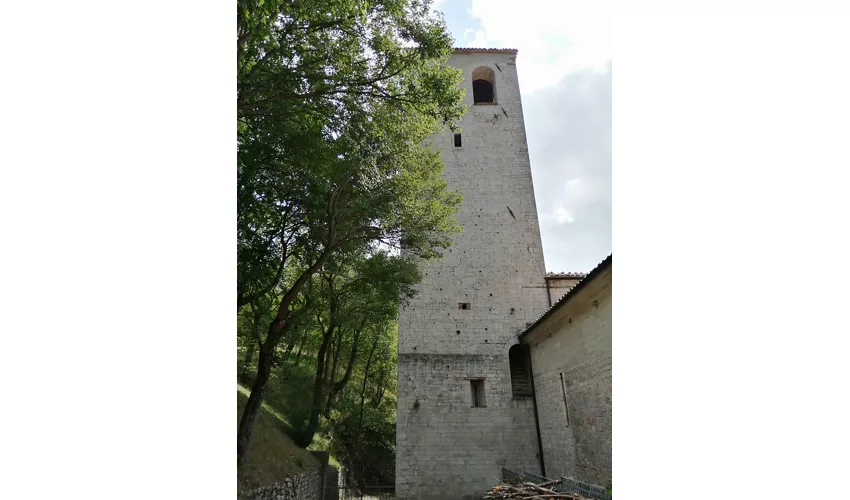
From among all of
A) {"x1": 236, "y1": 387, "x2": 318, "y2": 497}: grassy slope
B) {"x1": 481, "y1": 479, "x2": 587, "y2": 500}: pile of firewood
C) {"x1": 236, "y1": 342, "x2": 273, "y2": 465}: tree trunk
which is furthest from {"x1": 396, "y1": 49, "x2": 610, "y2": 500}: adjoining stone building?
{"x1": 481, "y1": 479, "x2": 587, "y2": 500}: pile of firewood

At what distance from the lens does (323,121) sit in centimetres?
605

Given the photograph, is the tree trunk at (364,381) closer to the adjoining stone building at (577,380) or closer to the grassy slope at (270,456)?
the grassy slope at (270,456)

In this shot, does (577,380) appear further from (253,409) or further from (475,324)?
(253,409)

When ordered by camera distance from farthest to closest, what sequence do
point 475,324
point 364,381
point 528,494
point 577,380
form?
1. point 364,381
2. point 475,324
3. point 577,380
4. point 528,494

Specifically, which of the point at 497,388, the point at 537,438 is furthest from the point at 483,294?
the point at 537,438

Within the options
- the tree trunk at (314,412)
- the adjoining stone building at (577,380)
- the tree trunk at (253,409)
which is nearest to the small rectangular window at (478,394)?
the adjoining stone building at (577,380)

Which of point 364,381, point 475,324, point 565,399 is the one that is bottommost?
point 565,399

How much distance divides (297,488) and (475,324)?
17.1 ft

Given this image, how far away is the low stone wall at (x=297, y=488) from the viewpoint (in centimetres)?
752

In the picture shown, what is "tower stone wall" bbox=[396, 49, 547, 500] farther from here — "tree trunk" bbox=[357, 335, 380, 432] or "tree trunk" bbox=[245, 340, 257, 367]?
"tree trunk" bbox=[357, 335, 380, 432]

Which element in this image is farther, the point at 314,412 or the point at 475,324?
the point at 314,412

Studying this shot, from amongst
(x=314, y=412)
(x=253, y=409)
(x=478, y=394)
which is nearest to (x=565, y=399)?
(x=478, y=394)
